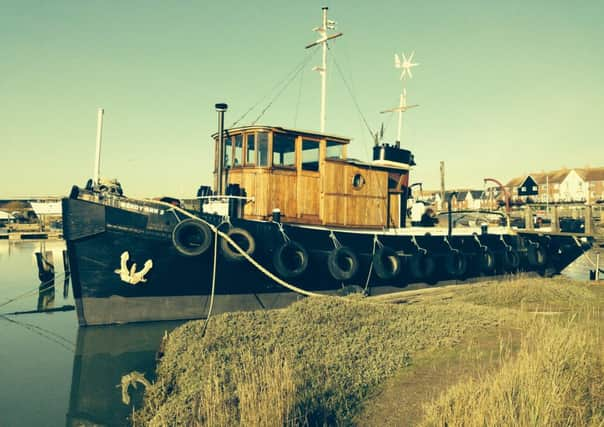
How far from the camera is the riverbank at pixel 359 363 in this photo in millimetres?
4441

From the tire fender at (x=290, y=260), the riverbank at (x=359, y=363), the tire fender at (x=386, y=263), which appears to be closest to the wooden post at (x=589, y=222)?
the riverbank at (x=359, y=363)

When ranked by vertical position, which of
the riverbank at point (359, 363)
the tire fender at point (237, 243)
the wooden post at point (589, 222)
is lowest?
the riverbank at point (359, 363)

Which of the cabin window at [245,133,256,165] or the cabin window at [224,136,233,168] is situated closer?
the cabin window at [245,133,256,165]

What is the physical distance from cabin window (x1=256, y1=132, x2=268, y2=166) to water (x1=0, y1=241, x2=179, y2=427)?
4.50m

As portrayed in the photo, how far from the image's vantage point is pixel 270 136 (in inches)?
443

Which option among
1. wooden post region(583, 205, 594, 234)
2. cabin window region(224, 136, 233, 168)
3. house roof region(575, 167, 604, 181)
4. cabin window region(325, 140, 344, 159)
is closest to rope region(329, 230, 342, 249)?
cabin window region(325, 140, 344, 159)

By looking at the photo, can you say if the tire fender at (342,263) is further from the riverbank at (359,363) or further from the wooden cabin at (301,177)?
the riverbank at (359,363)

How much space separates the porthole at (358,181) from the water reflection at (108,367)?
593cm

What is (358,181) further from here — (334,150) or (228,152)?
(228,152)

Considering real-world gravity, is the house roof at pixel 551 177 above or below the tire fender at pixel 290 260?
above

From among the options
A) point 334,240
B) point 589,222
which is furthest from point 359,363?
point 589,222

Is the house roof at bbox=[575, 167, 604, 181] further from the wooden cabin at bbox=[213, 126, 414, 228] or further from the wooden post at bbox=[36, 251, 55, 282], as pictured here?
the wooden post at bbox=[36, 251, 55, 282]

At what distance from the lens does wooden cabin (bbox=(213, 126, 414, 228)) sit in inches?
445

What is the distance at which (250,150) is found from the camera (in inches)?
461
